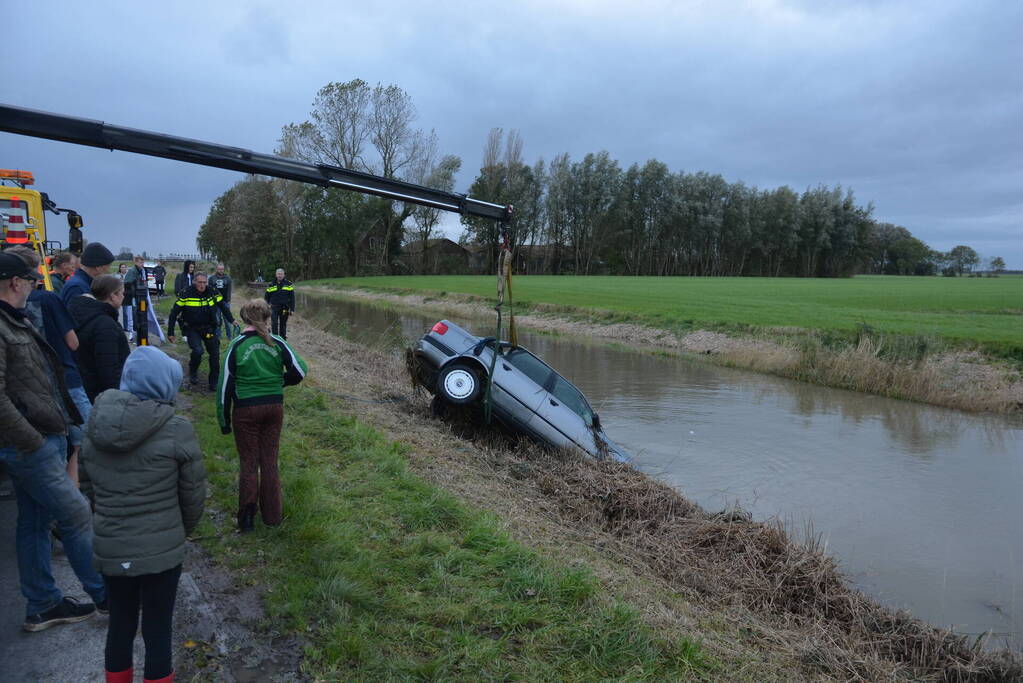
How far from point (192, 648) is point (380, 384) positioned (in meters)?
9.16

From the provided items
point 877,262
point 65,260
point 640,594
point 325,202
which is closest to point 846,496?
point 640,594

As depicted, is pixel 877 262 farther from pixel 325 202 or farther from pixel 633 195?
pixel 325 202

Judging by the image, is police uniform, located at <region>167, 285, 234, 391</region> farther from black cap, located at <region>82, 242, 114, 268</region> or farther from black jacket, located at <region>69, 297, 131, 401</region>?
black jacket, located at <region>69, 297, 131, 401</region>

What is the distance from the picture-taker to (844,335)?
63.6 feet

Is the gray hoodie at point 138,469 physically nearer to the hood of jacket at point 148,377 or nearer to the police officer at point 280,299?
the hood of jacket at point 148,377

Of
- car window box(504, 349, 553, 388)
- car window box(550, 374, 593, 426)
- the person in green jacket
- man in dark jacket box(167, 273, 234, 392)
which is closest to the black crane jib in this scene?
the person in green jacket

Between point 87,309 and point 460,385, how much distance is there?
431 cm

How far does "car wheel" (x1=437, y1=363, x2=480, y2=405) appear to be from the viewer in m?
8.34

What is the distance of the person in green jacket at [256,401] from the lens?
15.6 feet

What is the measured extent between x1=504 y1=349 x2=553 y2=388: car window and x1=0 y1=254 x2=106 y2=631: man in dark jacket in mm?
5595

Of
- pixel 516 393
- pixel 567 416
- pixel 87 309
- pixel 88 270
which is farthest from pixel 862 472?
pixel 88 270

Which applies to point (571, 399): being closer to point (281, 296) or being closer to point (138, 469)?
point (138, 469)

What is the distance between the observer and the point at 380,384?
12.6 m

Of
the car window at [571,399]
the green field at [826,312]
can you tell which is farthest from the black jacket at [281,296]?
the green field at [826,312]
